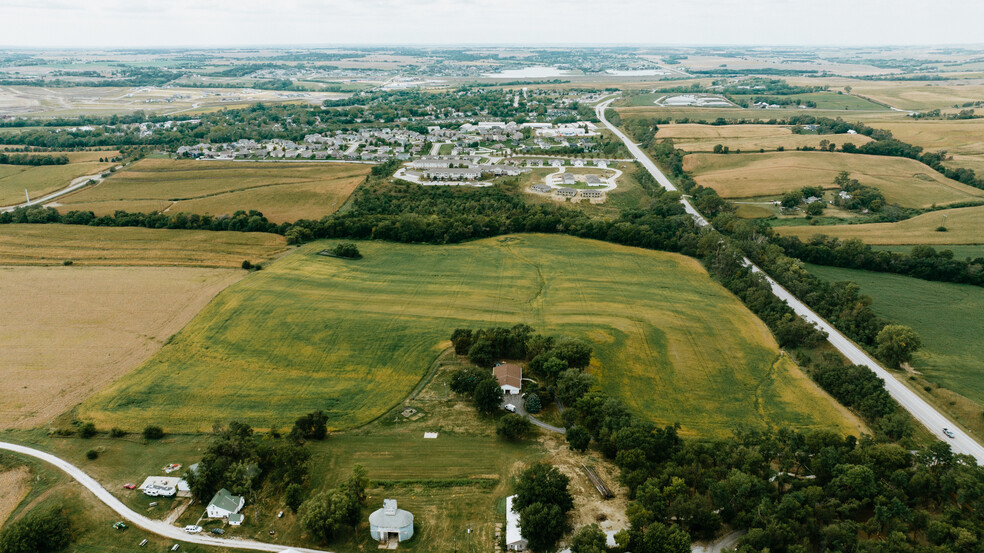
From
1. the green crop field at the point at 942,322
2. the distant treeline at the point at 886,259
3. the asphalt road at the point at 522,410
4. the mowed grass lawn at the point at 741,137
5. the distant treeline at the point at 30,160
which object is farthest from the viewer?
the mowed grass lawn at the point at 741,137

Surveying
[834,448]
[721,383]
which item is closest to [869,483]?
[834,448]

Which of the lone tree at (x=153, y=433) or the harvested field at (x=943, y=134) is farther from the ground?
the harvested field at (x=943, y=134)

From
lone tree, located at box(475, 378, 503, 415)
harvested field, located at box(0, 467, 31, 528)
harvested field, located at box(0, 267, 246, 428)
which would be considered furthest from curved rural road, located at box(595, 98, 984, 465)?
harvested field, located at box(0, 267, 246, 428)

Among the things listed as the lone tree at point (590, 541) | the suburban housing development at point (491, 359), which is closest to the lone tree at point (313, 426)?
the suburban housing development at point (491, 359)

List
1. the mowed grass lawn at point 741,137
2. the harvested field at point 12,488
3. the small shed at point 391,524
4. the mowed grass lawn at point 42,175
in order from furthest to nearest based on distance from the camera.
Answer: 1. the mowed grass lawn at point 741,137
2. the mowed grass lawn at point 42,175
3. the harvested field at point 12,488
4. the small shed at point 391,524

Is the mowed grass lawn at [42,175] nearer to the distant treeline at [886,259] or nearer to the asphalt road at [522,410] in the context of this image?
the asphalt road at [522,410]

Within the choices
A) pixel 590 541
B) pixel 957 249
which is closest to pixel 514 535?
pixel 590 541

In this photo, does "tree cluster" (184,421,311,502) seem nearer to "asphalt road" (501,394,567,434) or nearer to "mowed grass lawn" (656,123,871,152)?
"asphalt road" (501,394,567,434)

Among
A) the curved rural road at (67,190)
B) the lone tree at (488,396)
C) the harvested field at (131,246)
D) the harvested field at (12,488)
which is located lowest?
the harvested field at (12,488)
